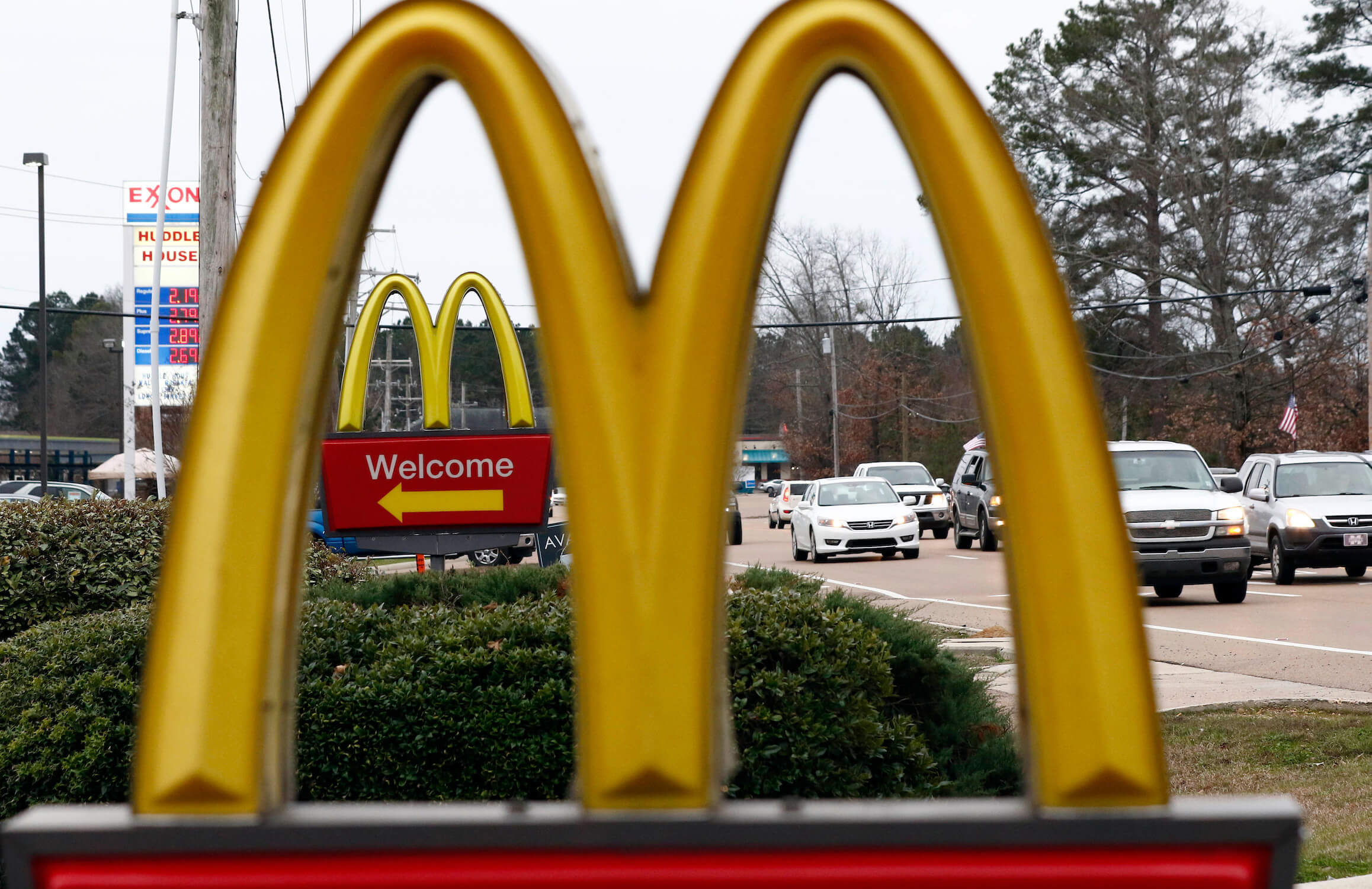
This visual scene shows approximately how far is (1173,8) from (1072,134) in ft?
16.3

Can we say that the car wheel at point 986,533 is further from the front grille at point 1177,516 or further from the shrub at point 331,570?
the shrub at point 331,570

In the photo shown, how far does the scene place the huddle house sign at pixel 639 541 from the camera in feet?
5.02

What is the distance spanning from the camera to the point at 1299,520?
16578mm

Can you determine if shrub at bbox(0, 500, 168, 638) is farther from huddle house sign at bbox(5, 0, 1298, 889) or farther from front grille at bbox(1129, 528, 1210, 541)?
front grille at bbox(1129, 528, 1210, 541)

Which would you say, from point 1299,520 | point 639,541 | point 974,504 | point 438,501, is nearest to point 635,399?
point 639,541

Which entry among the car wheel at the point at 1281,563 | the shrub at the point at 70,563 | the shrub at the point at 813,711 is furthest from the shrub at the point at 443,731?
the car wheel at the point at 1281,563


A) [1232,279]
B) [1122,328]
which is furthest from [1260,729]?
[1122,328]

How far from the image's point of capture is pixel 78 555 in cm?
964

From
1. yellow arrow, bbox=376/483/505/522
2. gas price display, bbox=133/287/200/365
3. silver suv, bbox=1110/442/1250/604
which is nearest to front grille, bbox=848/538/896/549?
silver suv, bbox=1110/442/1250/604

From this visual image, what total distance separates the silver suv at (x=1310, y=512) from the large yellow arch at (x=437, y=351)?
11.4m

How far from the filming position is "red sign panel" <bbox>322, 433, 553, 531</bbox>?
792 centimetres

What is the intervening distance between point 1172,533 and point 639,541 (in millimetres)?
13884

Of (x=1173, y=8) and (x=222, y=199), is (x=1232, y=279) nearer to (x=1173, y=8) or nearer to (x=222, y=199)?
(x=1173, y=8)

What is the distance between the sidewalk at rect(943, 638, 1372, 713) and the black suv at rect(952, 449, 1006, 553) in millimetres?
12033
